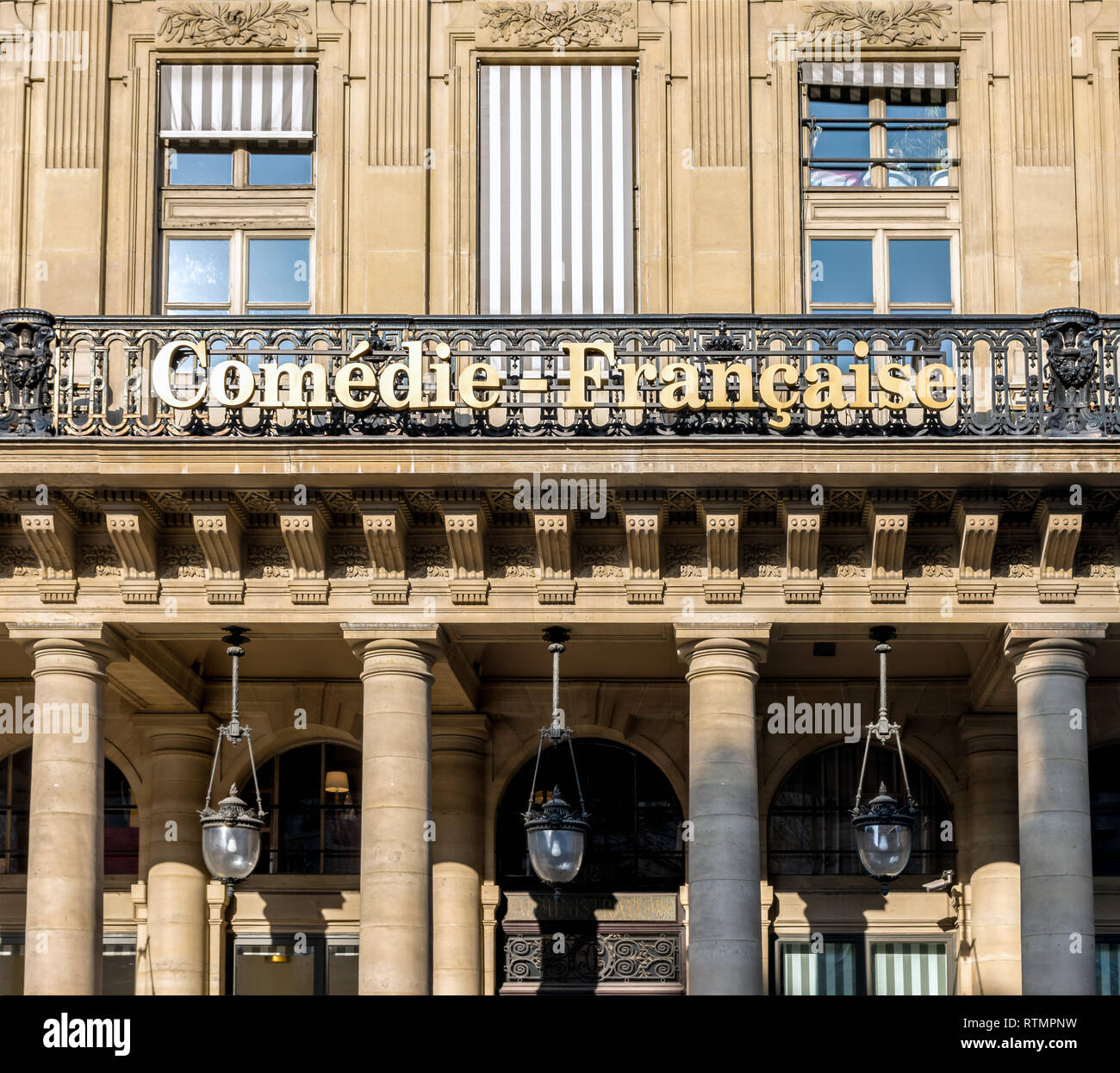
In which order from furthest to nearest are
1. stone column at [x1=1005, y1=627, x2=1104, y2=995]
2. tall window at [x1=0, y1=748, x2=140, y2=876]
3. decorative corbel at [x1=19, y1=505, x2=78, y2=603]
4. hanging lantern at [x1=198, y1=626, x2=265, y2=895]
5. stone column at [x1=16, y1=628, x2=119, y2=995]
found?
A: tall window at [x1=0, y1=748, x2=140, y2=876] < hanging lantern at [x1=198, y1=626, x2=265, y2=895] < decorative corbel at [x1=19, y1=505, x2=78, y2=603] < stone column at [x1=16, y1=628, x2=119, y2=995] < stone column at [x1=1005, y1=627, x2=1104, y2=995]

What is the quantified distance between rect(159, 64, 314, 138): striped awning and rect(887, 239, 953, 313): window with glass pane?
6.87m

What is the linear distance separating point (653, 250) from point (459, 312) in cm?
229

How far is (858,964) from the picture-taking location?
82.5ft

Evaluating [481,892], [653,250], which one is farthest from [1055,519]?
[481,892]

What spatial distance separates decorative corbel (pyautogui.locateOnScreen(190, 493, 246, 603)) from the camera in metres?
21.2

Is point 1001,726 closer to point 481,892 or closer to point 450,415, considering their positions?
point 481,892

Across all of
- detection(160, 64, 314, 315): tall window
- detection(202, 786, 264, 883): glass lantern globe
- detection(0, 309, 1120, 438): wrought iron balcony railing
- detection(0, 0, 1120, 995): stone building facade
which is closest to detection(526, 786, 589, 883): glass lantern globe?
detection(0, 0, 1120, 995): stone building facade

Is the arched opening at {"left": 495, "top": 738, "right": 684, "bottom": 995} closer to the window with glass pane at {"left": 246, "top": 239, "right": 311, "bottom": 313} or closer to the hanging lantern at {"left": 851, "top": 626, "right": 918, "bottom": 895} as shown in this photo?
the hanging lantern at {"left": 851, "top": 626, "right": 918, "bottom": 895}

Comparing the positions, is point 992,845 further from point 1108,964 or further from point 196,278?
point 196,278

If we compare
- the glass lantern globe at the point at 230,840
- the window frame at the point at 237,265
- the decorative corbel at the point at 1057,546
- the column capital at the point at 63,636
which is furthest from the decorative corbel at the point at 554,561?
the window frame at the point at 237,265

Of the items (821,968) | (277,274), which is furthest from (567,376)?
(821,968)

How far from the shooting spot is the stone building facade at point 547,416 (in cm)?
2150

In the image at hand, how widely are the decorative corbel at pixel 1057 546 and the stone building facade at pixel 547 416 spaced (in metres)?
0.05

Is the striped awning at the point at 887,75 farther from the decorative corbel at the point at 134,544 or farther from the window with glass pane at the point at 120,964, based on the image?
the window with glass pane at the point at 120,964
